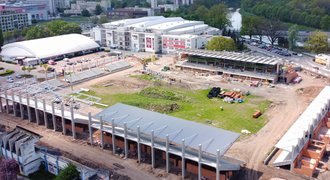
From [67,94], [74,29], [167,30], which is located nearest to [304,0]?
[167,30]

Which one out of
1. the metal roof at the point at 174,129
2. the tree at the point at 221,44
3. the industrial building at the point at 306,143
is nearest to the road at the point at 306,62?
the tree at the point at 221,44

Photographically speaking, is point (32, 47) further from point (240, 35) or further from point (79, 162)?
point (240, 35)

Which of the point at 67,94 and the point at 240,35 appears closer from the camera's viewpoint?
the point at 67,94

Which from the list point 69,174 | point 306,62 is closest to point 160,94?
point 69,174

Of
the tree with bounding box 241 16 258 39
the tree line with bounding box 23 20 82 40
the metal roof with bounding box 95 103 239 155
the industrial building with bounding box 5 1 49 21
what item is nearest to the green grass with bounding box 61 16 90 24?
A: the industrial building with bounding box 5 1 49 21

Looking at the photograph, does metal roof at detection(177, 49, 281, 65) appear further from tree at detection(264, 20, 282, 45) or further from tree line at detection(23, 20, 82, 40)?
tree line at detection(23, 20, 82, 40)

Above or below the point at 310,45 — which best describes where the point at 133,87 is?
below

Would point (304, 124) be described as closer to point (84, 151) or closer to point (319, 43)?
point (84, 151)

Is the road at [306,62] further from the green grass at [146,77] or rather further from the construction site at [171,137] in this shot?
the green grass at [146,77]
